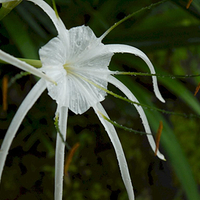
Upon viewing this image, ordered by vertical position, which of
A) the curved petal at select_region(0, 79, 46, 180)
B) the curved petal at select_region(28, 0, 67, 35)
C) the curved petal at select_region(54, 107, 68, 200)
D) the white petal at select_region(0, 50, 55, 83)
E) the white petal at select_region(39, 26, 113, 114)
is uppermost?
the curved petal at select_region(28, 0, 67, 35)

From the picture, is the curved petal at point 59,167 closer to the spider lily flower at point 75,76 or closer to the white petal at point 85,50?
the spider lily flower at point 75,76

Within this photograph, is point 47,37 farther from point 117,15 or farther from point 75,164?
point 75,164

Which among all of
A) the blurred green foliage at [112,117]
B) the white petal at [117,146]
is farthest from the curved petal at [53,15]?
the blurred green foliage at [112,117]

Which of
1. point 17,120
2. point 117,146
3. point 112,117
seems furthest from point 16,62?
point 112,117

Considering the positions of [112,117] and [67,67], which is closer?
[67,67]

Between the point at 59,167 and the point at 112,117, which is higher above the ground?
the point at 112,117

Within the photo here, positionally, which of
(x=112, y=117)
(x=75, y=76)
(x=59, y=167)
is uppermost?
(x=112, y=117)

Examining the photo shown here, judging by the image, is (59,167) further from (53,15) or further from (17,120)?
(53,15)

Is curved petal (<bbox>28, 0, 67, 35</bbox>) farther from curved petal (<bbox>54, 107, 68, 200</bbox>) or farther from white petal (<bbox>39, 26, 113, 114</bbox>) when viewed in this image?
curved petal (<bbox>54, 107, 68, 200</bbox>)

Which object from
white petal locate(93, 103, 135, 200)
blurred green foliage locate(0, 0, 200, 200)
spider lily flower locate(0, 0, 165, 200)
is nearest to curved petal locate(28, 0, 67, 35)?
spider lily flower locate(0, 0, 165, 200)
